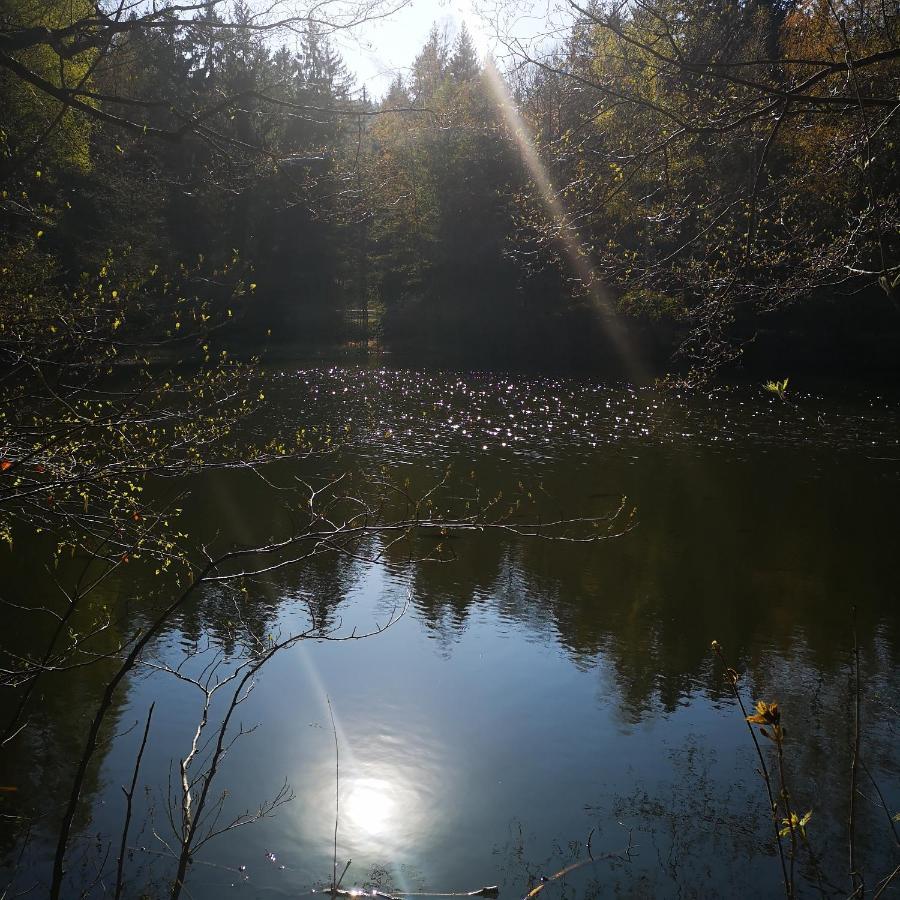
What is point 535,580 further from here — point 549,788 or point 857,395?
point 857,395

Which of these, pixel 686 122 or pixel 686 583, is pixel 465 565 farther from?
pixel 686 122

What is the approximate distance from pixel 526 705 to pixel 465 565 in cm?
292

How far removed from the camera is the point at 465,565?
8.81 meters

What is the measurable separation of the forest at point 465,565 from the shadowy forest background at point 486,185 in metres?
0.08

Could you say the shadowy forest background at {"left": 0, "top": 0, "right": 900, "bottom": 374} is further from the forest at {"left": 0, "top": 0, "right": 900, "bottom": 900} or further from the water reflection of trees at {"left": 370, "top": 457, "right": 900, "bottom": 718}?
the water reflection of trees at {"left": 370, "top": 457, "right": 900, "bottom": 718}

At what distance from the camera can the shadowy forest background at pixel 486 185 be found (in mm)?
4555

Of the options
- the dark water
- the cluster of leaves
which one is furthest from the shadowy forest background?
the dark water

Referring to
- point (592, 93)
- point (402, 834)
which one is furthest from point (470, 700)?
point (592, 93)

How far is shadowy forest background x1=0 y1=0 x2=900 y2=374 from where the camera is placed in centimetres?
455

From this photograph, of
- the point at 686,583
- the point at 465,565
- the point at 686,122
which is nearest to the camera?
the point at 686,122

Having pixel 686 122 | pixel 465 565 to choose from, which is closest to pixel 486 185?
pixel 465 565

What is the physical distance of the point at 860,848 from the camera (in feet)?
14.7

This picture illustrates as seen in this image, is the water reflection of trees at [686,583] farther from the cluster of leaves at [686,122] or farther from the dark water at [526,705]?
the cluster of leaves at [686,122]

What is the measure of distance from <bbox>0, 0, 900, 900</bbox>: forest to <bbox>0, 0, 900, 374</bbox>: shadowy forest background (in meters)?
0.08
